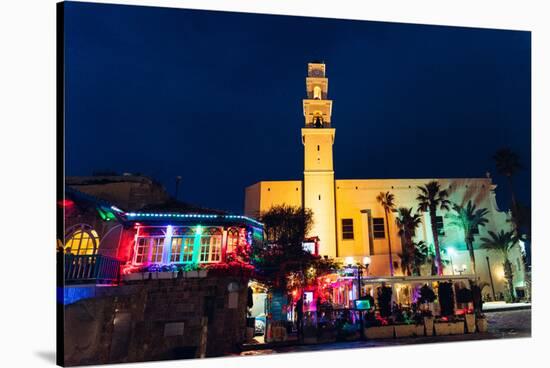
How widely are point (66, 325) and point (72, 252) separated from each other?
1214 millimetres

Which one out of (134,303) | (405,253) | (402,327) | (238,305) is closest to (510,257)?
(405,253)

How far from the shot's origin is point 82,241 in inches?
308

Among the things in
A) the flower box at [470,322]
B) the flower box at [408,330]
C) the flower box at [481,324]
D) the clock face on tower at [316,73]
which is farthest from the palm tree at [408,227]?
the flower box at [408,330]

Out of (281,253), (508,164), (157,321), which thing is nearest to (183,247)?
(157,321)

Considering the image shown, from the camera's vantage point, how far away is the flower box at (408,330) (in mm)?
9922

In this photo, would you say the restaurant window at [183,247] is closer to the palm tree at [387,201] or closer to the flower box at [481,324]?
the flower box at [481,324]

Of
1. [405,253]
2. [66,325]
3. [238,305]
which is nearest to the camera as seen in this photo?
[66,325]

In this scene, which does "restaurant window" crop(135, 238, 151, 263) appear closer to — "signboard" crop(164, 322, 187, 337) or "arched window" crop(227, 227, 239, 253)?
"signboard" crop(164, 322, 187, 337)

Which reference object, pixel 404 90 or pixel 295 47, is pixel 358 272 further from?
pixel 295 47

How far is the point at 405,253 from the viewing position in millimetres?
17422

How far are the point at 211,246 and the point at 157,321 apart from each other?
222cm

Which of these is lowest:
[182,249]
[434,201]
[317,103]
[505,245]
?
[505,245]

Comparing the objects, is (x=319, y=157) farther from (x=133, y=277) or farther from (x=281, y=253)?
(x=133, y=277)

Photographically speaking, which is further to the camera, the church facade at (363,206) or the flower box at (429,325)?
the church facade at (363,206)
